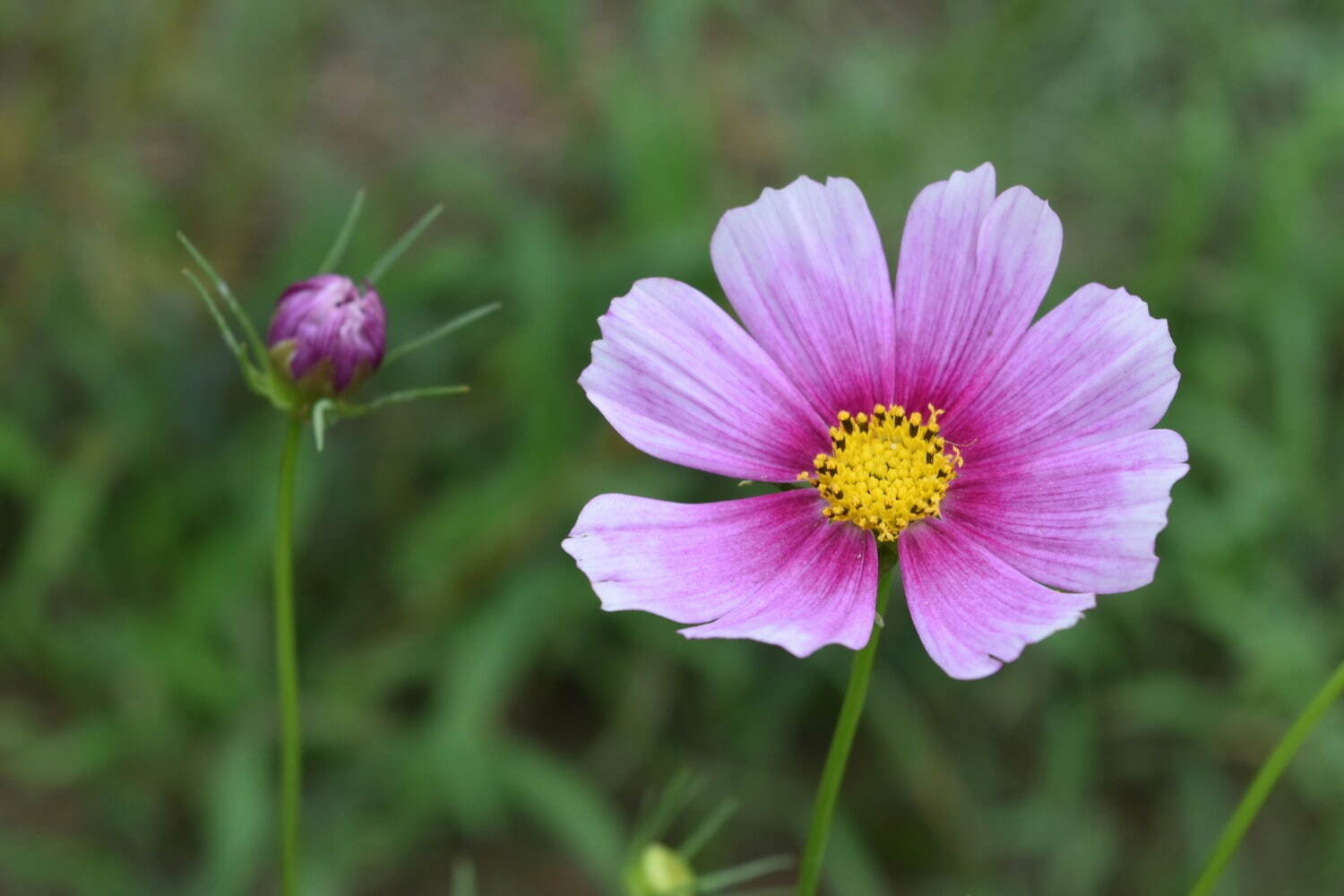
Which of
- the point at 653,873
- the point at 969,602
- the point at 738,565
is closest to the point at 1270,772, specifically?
the point at 969,602

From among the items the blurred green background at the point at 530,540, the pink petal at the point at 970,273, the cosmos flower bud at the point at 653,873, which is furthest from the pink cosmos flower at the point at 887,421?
the blurred green background at the point at 530,540

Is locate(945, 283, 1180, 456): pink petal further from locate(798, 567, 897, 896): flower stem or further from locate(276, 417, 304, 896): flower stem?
locate(276, 417, 304, 896): flower stem

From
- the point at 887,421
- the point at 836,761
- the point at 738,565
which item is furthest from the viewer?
the point at 887,421

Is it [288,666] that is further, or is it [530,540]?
[530,540]

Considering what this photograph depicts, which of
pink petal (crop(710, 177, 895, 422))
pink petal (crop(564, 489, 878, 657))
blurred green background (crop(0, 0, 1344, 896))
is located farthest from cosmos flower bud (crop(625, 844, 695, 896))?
blurred green background (crop(0, 0, 1344, 896))

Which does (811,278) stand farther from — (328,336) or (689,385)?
(328,336)

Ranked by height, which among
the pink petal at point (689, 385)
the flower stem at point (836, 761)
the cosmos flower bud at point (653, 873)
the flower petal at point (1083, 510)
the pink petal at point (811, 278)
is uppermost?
the pink petal at point (811, 278)

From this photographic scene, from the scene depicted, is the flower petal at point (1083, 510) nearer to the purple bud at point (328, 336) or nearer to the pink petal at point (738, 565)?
the pink petal at point (738, 565)
